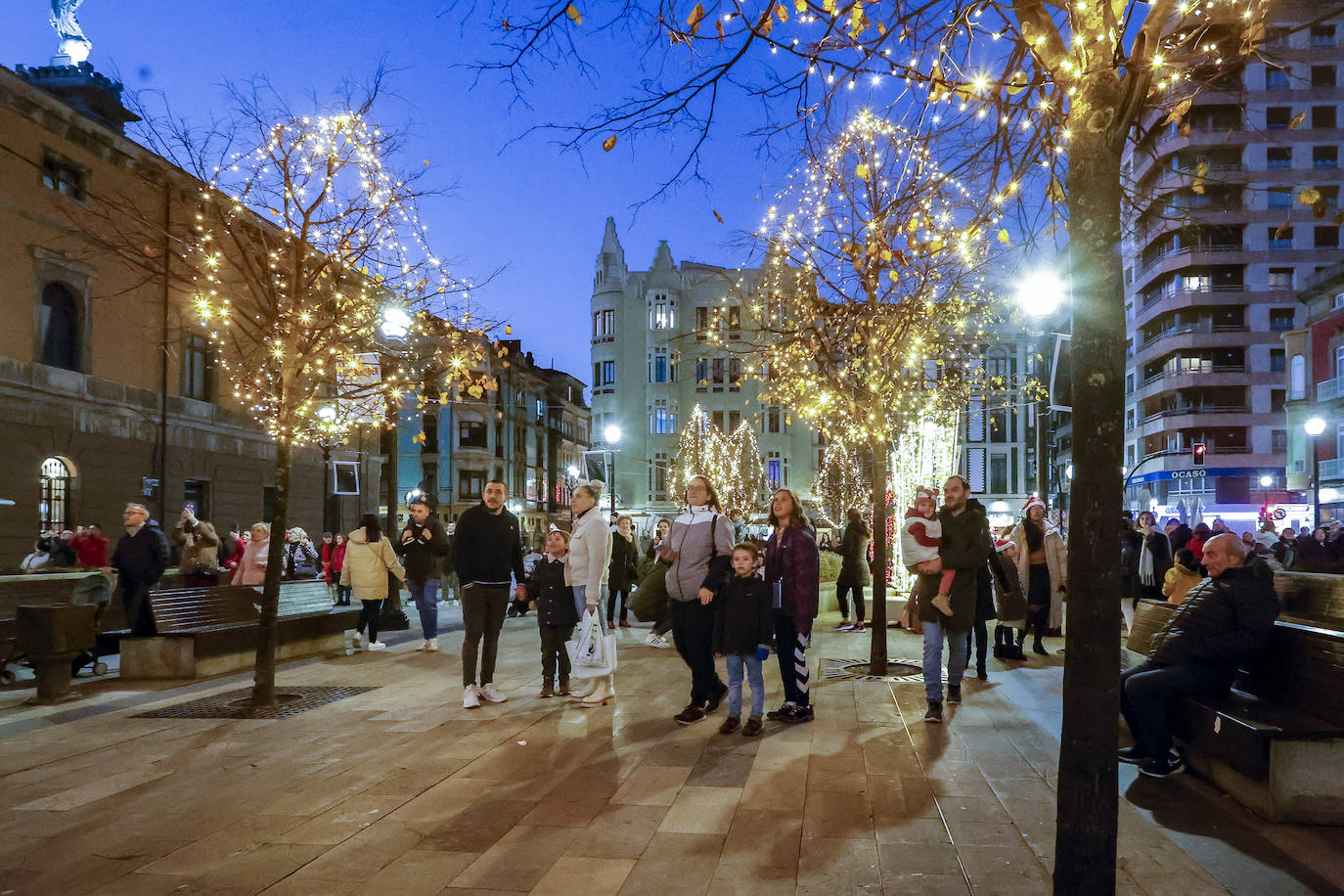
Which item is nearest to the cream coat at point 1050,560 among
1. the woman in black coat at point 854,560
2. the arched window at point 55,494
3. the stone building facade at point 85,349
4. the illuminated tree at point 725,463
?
the woman in black coat at point 854,560

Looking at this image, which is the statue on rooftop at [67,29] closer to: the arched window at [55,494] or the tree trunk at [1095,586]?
A: the arched window at [55,494]

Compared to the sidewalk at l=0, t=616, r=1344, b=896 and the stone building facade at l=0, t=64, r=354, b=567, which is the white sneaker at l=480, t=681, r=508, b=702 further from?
the stone building facade at l=0, t=64, r=354, b=567

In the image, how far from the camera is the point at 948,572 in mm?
8852

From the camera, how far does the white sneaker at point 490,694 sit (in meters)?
9.54

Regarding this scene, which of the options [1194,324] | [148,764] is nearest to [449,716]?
[148,764]

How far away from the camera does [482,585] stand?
9.58m

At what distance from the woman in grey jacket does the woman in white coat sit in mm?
1031

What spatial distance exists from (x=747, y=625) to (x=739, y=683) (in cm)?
59

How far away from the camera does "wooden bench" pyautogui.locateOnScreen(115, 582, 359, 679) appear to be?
11078 mm

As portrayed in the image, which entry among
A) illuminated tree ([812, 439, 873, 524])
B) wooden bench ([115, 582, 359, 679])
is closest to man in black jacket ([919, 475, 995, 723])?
wooden bench ([115, 582, 359, 679])

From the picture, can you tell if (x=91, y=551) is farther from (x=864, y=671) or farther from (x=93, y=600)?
(x=864, y=671)

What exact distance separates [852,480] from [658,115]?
127 feet

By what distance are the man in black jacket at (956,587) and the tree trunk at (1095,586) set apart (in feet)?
16.1

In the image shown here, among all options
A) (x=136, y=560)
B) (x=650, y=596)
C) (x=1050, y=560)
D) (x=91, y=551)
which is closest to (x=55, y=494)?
(x=91, y=551)
